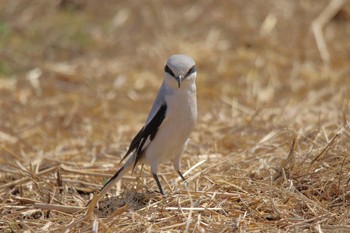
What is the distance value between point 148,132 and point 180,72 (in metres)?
0.56

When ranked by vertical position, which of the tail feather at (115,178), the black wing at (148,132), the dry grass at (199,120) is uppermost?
the black wing at (148,132)

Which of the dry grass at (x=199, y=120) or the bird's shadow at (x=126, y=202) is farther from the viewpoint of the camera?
the bird's shadow at (x=126, y=202)

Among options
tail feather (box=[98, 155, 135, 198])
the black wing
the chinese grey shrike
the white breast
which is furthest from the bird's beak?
tail feather (box=[98, 155, 135, 198])

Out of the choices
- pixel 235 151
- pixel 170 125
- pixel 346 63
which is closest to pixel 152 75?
pixel 346 63

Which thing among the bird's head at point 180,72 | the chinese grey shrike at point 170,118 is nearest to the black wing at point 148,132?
the chinese grey shrike at point 170,118

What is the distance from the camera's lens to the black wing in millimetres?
5559

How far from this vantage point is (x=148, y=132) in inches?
223

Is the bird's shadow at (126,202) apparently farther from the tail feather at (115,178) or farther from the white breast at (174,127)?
the white breast at (174,127)

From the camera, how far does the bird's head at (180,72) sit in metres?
5.42

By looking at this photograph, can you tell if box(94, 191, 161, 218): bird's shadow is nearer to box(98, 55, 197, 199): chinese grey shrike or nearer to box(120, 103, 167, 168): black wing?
box(98, 55, 197, 199): chinese grey shrike

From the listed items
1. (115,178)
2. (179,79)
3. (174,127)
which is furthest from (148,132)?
(179,79)

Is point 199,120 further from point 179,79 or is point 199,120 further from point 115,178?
point 179,79

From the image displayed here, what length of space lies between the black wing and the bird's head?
200mm

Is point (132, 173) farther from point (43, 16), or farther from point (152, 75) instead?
point (43, 16)
